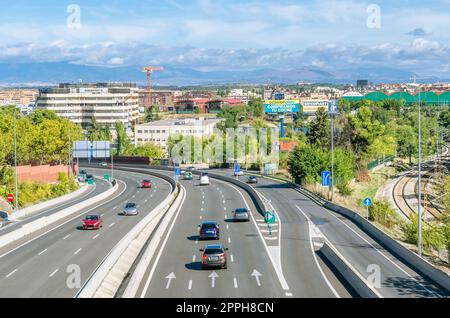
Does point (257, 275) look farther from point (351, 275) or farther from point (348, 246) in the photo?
point (348, 246)

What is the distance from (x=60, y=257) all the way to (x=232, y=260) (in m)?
9.34

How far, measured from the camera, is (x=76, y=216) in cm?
5675

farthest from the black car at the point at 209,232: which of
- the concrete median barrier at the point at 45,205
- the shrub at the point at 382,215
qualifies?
the concrete median barrier at the point at 45,205

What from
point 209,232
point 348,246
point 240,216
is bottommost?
point 348,246

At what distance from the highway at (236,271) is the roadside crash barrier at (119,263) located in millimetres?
1087

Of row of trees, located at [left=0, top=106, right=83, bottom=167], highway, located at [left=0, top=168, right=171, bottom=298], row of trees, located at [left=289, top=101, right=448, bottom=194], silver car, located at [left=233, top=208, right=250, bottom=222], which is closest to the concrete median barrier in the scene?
highway, located at [left=0, top=168, right=171, bottom=298]

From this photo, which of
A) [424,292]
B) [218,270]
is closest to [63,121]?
[218,270]

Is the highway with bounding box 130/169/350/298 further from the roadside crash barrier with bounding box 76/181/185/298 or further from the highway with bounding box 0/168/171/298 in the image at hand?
the highway with bounding box 0/168/171/298

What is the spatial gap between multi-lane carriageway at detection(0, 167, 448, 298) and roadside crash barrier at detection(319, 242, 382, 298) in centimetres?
41

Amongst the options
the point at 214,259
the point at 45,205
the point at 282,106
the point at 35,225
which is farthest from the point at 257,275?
the point at 282,106

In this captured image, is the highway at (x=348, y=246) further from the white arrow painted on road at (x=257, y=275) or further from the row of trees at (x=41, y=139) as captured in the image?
the row of trees at (x=41, y=139)

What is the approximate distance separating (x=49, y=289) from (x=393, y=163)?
11042 centimetres

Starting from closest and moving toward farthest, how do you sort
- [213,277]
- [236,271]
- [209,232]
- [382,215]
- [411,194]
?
[213,277] → [236,271] → [209,232] → [382,215] → [411,194]

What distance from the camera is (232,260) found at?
34125 millimetres
